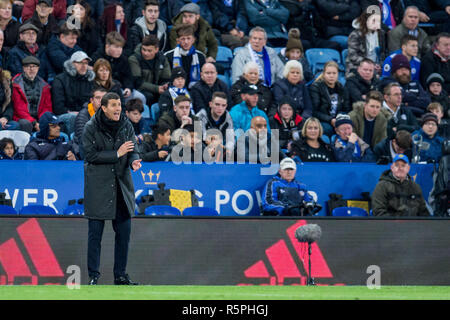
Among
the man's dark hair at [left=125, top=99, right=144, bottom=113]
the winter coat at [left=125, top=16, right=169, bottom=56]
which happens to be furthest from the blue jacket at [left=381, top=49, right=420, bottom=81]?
the man's dark hair at [left=125, top=99, right=144, bottom=113]

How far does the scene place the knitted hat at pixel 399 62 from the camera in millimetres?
15977

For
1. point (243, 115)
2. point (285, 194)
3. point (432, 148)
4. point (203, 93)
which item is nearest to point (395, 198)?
point (285, 194)

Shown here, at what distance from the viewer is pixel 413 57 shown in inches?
648

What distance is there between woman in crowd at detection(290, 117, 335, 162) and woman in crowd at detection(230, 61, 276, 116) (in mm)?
1283

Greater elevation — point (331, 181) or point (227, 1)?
point (227, 1)

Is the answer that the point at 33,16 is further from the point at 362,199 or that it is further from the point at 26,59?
the point at 362,199

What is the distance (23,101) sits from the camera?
13578 millimetres

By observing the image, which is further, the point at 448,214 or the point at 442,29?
the point at 442,29

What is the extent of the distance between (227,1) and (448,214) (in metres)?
6.70

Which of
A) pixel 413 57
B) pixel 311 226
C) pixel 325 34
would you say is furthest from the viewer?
pixel 325 34

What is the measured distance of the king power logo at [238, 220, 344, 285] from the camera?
1129cm

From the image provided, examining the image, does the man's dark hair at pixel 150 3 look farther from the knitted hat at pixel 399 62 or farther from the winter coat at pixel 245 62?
the knitted hat at pixel 399 62
